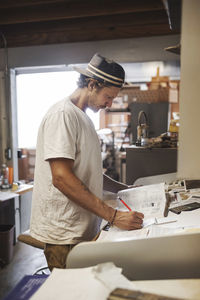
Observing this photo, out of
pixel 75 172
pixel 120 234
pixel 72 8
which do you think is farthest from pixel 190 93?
pixel 72 8

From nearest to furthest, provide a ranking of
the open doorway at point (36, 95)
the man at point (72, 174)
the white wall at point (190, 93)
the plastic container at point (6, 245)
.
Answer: the man at point (72, 174) < the white wall at point (190, 93) < the plastic container at point (6, 245) < the open doorway at point (36, 95)

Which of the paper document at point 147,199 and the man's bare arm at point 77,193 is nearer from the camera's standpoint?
the man's bare arm at point 77,193

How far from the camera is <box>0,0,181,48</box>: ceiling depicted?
255cm

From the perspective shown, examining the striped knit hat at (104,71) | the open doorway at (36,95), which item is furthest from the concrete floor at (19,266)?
the striped knit hat at (104,71)

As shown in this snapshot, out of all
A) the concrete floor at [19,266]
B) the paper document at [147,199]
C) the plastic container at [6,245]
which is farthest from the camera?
the plastic container at [6,245]

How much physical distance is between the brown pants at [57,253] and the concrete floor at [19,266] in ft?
4.27

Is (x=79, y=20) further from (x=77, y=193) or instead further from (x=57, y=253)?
(x=57, y=253)

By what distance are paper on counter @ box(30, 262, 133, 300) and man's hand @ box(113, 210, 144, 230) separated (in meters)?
0.40

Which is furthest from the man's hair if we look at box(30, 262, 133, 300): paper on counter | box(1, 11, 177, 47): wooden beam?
box(1, 11, 177, 47): wooden beam

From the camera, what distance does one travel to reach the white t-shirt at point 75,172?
125 cm

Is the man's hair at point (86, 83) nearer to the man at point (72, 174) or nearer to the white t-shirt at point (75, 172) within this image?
the man at point (72, 174)

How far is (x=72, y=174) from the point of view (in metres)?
1.21

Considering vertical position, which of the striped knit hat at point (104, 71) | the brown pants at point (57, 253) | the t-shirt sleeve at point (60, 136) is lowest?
the brown pants at point (57, 253)

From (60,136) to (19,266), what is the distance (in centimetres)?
213
